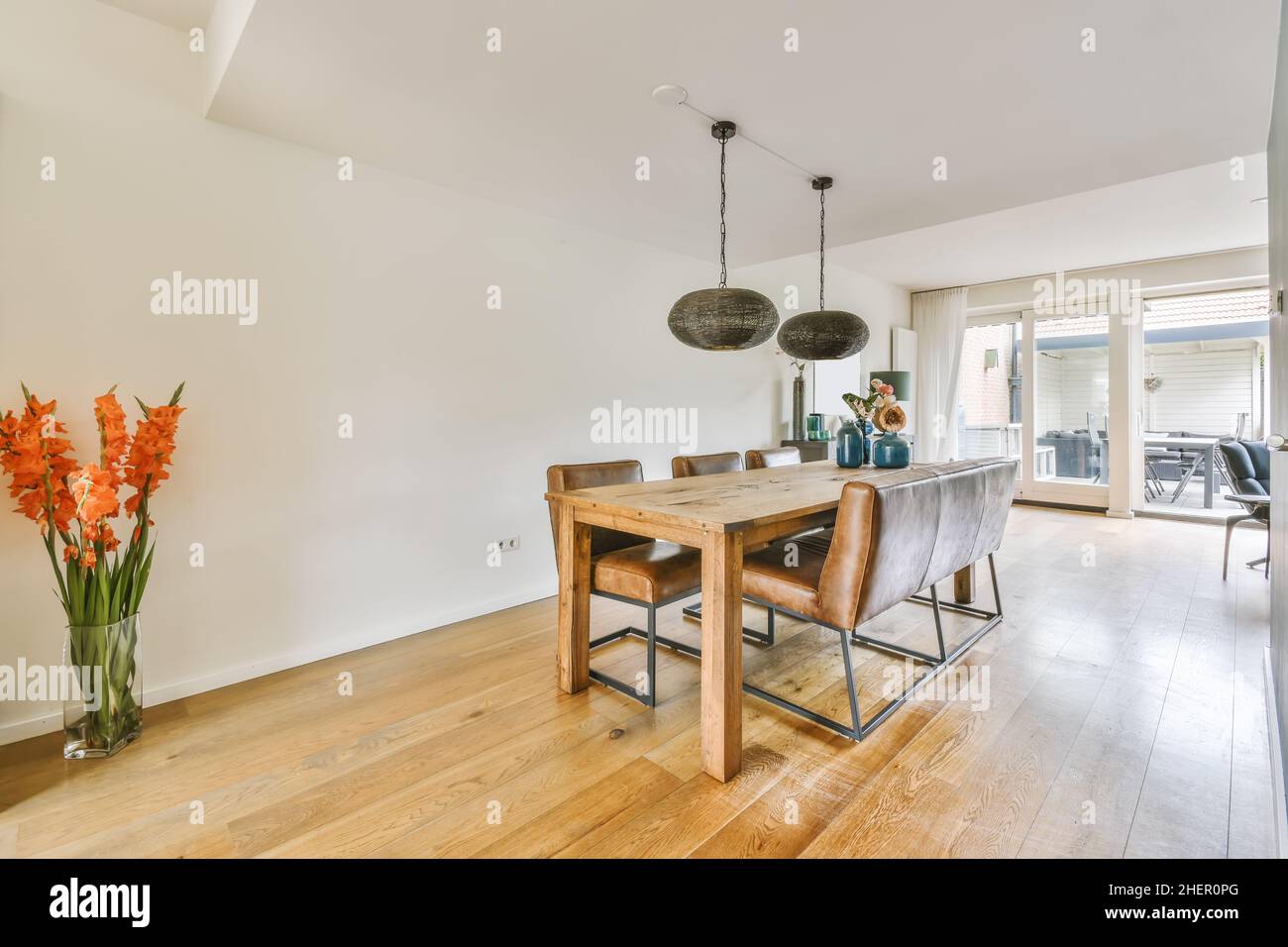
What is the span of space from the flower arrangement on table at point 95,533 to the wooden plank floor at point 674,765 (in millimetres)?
173

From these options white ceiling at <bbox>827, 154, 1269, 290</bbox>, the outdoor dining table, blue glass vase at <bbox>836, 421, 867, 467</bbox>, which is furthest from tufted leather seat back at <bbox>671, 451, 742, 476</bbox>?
the outdoor dining table

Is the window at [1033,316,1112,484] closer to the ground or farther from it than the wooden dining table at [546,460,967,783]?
farther from it

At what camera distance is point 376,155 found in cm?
273

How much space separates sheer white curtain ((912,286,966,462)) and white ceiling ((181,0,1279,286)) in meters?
3.90

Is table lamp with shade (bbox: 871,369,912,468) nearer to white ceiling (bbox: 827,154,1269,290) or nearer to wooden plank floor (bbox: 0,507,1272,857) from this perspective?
wooden plank floor (bbox: 0,507,1272,857)

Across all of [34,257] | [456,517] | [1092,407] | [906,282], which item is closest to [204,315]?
[34,257]

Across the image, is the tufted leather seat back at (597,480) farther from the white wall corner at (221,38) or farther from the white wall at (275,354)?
the white wall corner at (221,38)

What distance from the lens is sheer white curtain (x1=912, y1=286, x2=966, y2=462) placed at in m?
6.84

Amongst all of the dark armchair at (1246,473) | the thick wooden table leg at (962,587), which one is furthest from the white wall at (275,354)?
the dark armchair at (1246,473)

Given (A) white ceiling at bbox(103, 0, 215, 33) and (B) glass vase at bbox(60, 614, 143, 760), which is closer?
(B) glass vase at bbox(60, 614, 143, 760)

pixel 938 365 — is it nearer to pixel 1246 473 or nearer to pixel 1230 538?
pixel 1246 473

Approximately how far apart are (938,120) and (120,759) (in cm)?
378

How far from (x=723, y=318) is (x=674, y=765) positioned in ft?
5.36
